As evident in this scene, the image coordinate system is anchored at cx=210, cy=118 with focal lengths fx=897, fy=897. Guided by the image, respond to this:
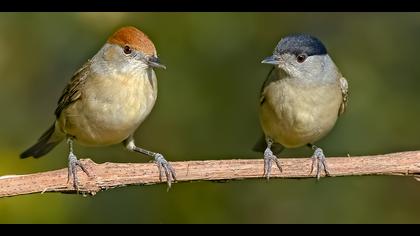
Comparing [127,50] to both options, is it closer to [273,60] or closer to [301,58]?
[273,60]

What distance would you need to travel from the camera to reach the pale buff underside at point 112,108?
5.80 m

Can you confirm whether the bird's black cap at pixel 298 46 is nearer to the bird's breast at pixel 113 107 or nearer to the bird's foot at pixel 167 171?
the bird's breast at pixel 113 107

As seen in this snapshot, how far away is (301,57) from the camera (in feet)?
20.4

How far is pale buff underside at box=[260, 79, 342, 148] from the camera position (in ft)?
20.3

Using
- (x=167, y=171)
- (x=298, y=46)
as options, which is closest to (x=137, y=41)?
(x=167, y=171)

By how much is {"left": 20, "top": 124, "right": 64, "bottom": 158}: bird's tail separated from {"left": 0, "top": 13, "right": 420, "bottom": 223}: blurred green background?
0.19 meters

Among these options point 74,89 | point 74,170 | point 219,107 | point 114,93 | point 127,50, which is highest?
point 219,107

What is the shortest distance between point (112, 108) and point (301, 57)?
1.37 metres

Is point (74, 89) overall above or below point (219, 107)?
below

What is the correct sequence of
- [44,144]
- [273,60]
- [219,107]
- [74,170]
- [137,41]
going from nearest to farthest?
[74,170], [137,41], [273,60], [44,144], [219,107]

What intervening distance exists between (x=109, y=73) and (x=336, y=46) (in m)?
2.62

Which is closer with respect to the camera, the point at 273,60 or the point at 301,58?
the point at 273,60
